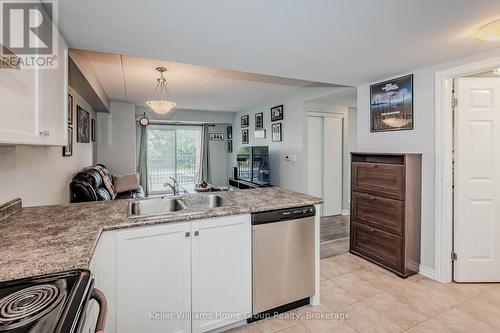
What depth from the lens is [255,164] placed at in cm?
527

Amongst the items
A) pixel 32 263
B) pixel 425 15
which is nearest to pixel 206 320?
pixel 32 263

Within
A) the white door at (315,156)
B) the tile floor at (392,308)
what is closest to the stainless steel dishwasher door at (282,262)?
the tile floor at (392,308)

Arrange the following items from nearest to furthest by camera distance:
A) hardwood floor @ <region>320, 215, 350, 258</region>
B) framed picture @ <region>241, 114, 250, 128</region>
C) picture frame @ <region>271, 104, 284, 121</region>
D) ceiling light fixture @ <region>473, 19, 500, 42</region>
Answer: ceiling light fixture @ <region>473, 19, 500, 42</region>
hardwood floor @ <region>320, 215, 350, 258</region>
picture frame @ <region>271, 104, 284, 121</region>
framed picture @ <region>241, 114, 250, 128</region>

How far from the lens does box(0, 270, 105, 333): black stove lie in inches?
28.7

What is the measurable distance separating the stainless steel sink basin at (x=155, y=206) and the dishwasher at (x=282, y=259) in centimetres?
78

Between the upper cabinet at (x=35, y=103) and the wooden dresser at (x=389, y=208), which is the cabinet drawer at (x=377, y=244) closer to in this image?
the wooden dresser at (x=389, y=208)

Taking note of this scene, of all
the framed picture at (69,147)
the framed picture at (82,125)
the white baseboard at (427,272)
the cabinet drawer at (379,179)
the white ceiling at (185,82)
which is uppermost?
the white ceiling at (185,82)

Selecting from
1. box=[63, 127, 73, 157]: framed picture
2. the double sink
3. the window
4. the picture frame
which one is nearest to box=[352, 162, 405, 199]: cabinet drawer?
the double sink

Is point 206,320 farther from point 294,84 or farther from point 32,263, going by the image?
point 294,84

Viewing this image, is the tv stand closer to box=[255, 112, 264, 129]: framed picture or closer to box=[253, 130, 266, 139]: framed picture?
box=[253, 130, 266, 139]: framed picture

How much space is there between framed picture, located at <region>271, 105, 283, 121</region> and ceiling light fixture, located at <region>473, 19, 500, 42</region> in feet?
10.9

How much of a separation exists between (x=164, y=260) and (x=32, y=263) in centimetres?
75

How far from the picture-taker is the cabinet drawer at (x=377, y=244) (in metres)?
2.76

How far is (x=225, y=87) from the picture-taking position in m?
4.36
